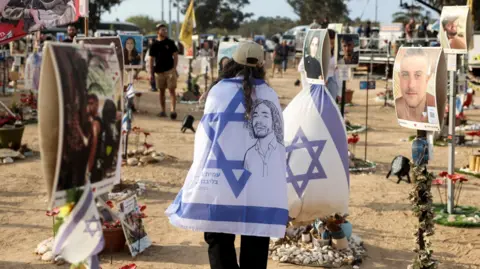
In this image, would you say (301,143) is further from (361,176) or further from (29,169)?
(29,169)

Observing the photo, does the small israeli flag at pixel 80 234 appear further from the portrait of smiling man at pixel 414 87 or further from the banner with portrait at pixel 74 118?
the portrait of smiling man at pixel 414 87

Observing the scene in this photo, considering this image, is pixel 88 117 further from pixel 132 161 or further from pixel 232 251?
pixel 132 161

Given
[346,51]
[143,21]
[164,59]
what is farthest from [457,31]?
[143,21]

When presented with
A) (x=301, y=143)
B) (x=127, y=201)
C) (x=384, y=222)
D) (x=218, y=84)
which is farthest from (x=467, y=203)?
(x=218, y=84)

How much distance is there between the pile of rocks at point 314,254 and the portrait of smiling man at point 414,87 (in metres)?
1.13

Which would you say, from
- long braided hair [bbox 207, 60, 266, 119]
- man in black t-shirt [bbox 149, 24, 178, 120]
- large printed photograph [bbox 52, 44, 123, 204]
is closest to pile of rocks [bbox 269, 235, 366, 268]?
long braided hair [bbox 207, 60, 266, 119]

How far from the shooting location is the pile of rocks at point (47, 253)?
16.8 ft

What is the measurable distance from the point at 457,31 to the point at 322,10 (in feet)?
186

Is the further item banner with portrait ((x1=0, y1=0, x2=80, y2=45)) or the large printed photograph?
banner with portrait ((x1=0, y1=0, x2=80, y2=45))

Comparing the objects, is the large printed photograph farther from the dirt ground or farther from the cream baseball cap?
the dirt ground

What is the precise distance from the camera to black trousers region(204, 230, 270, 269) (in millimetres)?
3732

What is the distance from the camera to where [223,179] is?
364 cm

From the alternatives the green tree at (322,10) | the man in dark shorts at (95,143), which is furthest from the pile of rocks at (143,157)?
the green tree at (322,10)

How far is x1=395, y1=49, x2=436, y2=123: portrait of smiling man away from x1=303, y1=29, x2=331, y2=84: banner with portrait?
961 millimetres
